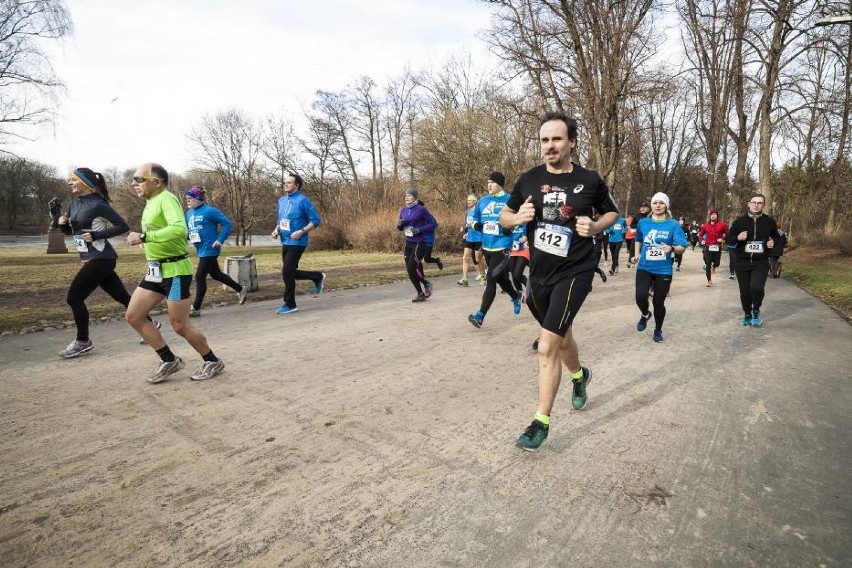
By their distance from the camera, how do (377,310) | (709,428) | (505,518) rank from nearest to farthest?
(505,518)
(709,428)
(377,310)

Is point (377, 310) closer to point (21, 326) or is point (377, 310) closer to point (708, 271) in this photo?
point (21, 326)

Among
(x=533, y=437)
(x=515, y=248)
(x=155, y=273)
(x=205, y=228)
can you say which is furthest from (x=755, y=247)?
(x=205, y=228)

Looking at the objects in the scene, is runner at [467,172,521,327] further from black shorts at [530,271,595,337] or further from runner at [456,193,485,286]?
black shorts at [530,271,595,337]

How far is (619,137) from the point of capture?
21062 mm

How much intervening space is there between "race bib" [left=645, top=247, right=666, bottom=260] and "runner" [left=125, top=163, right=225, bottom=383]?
5.81 metres

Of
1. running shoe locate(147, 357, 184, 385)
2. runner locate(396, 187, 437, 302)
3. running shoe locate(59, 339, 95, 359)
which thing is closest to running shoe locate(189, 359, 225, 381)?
running shoe locate(147, 357, 184, 385)

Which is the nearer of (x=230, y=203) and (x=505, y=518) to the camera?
Answer: (x=505, y=518)

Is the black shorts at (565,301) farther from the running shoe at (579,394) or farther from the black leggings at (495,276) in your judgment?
the black leggings at (495,276)

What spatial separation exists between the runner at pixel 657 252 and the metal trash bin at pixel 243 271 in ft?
25.3

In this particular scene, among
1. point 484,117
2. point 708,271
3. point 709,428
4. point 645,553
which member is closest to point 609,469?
point 645,553

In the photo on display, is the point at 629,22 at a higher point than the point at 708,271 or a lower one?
higher

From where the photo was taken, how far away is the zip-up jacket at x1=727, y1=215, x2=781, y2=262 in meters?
7.40

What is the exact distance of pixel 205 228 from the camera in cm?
793

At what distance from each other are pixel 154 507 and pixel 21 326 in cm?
612
